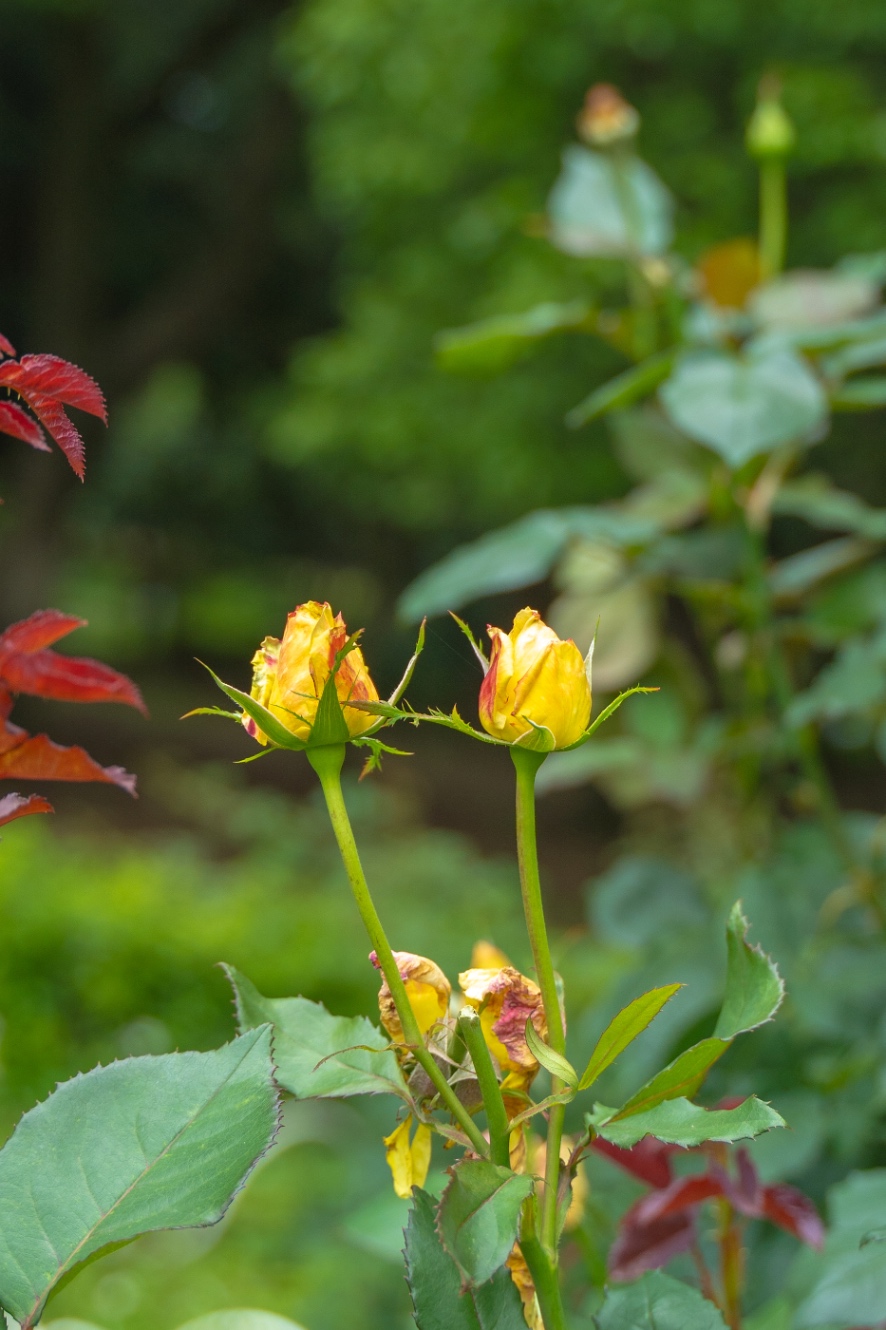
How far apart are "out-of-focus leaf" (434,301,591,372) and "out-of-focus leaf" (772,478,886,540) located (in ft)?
0.61

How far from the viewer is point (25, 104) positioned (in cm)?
641

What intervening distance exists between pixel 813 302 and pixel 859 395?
10 cm

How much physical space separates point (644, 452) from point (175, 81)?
5.86 metres

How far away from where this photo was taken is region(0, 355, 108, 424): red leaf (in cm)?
28

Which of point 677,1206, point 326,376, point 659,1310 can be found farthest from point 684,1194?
point 326,376

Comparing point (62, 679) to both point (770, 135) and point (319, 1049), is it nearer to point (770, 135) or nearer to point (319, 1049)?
point (319, 1049)

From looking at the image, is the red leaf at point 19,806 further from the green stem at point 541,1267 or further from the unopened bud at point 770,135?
the unopened bud at point 770,135

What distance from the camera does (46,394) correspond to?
289 mm

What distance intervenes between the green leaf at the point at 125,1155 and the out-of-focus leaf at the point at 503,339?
1.87 ft

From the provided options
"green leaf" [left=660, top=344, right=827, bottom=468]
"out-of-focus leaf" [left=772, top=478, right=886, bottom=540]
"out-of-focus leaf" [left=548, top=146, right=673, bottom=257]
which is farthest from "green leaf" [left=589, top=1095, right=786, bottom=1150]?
"out-of-focus leaf" [left=548, top=146, right=673, bottom=257]

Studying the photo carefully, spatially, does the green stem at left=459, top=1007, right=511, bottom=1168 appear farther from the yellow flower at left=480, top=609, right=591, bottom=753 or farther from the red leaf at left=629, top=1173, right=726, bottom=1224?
the red leaf at left=629, top=1173, right=726, bottom=1224

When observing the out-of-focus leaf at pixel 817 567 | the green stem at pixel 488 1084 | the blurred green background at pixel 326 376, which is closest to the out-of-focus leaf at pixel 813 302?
the out-of-focus leaf at pixel 817 567

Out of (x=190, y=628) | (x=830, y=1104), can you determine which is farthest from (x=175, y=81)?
(x=190, y=628)

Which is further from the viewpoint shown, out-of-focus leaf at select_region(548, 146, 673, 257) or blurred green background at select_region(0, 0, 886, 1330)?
blurred green background at select_region(0, 0, 886, 1330)
